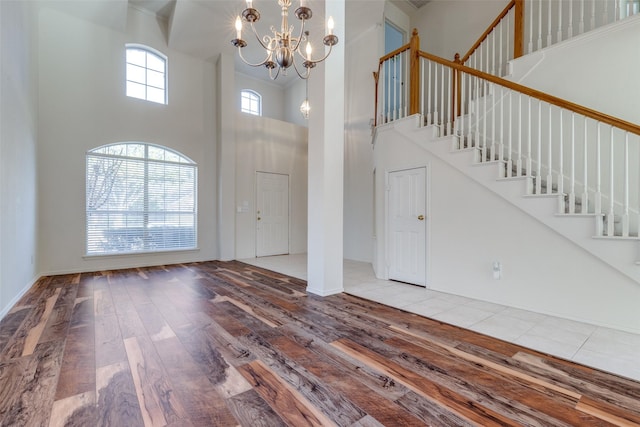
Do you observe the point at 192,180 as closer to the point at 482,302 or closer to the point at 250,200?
the point at 250,200

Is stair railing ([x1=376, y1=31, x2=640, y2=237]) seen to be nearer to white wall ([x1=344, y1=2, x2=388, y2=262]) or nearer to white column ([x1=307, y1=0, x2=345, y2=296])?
white column ([x1=307, y1=0, x2=345, y2=296])

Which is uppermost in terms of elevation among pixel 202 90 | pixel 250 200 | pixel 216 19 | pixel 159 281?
pixel 216 19

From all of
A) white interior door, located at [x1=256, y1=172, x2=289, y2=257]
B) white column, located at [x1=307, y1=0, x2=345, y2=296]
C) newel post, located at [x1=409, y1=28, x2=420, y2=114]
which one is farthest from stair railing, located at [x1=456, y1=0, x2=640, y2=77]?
white interior door, located at [x1=256, y1=172, x2=289, y2=257]

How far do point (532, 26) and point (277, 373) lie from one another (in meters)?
5.69

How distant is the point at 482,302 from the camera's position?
125 inches

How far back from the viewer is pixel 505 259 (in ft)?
10.1

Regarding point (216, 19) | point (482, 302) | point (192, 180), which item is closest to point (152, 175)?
point (192, 180)

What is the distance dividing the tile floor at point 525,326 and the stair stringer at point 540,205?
0.64 m

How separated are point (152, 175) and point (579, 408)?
6259mm

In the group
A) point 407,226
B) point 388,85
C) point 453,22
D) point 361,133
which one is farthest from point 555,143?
point 453,22

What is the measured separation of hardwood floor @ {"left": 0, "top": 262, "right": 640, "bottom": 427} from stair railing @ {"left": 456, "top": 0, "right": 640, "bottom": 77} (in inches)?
149

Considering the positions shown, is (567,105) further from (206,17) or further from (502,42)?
(206,17)

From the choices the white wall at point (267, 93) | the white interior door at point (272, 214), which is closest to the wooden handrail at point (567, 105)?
the white interior door at point (272, 214)

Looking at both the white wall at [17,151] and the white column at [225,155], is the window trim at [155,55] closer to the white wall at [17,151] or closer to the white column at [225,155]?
the white column at [225,155]
